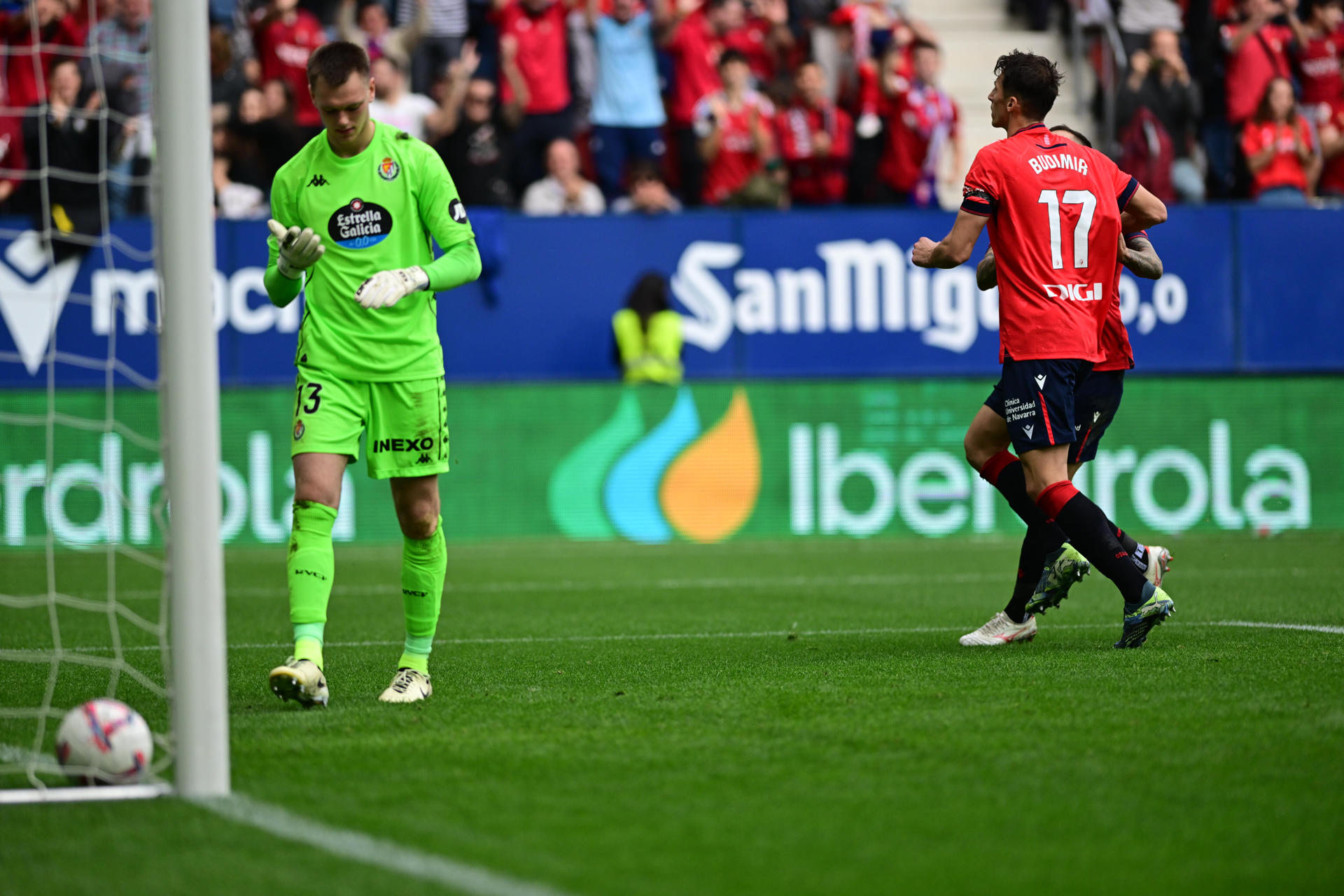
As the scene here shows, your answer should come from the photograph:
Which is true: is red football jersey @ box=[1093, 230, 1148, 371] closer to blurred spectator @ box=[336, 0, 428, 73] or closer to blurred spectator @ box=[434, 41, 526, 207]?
blurred spectator @ box=[434, 41, 526, 207]

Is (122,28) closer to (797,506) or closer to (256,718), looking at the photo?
(797,506)

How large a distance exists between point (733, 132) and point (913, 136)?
1.69 meters

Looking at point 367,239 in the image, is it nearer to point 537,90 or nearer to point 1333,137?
point 537,90

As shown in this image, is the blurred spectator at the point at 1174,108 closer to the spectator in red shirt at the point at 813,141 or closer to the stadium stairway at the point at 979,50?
the stadium stairway at the point at 979,50

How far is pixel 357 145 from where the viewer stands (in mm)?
5469

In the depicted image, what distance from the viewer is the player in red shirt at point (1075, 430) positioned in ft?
20.9

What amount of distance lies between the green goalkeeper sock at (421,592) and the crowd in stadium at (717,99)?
907 cm

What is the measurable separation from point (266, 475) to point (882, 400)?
4.98 metres

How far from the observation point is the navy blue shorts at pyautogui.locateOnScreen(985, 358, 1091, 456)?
6.09 meters

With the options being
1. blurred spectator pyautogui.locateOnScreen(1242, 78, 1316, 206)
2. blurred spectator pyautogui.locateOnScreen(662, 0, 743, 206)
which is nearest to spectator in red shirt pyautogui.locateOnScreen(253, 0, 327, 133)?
blurred spectator pyautogui.locateOnScreen(662, 0, 743, 206)

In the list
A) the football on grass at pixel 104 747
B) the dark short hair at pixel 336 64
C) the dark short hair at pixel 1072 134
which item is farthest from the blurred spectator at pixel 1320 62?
the football on grass at pixel 104 747

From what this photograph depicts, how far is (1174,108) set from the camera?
15695mm

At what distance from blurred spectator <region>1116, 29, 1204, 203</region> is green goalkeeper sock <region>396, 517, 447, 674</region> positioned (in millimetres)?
11546

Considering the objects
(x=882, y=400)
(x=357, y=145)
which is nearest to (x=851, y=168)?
(x=882, y=400)
